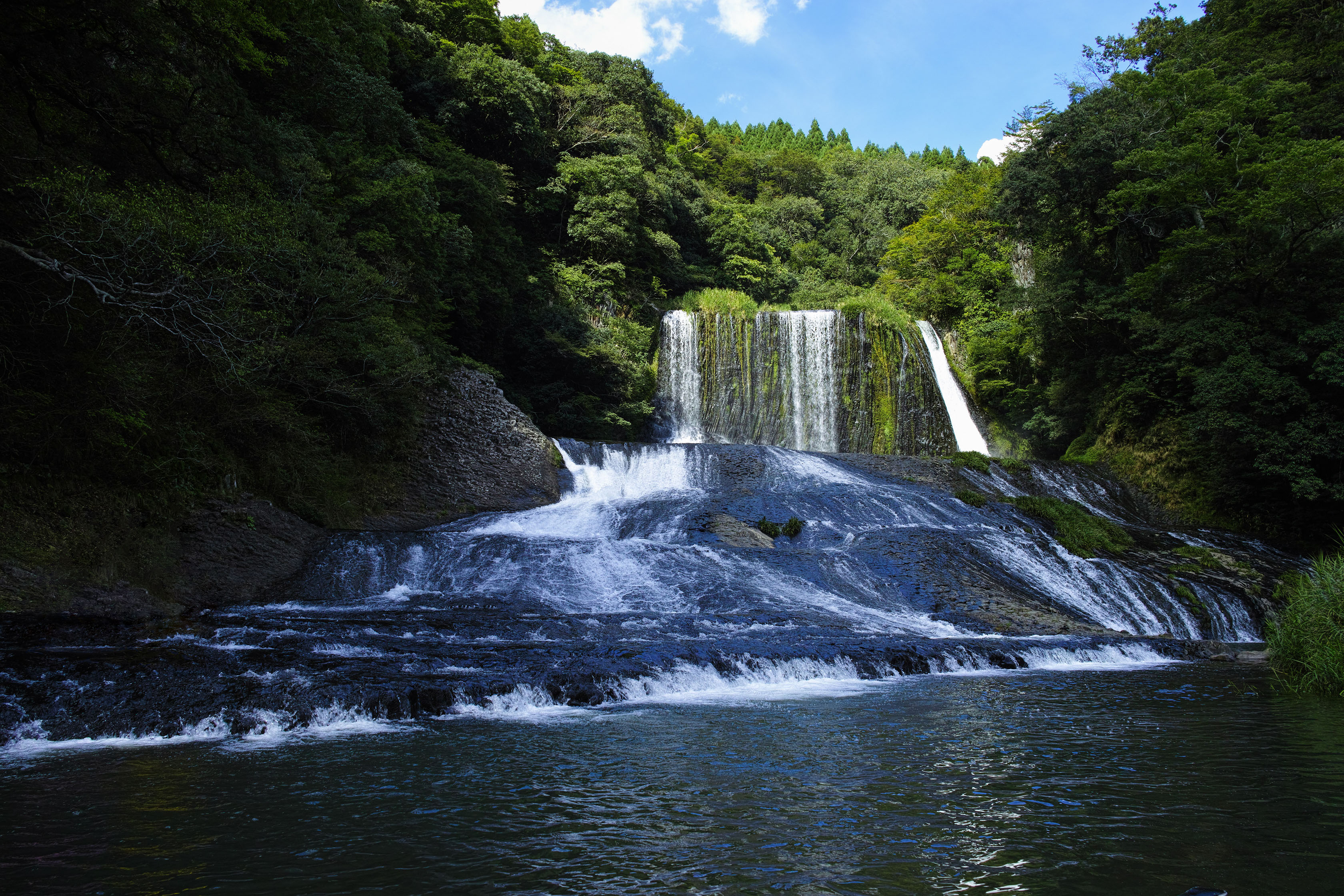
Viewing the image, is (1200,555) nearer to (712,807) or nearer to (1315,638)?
(1315,638)

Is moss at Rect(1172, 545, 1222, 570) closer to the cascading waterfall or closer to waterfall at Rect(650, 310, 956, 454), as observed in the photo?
the cascading waterfall

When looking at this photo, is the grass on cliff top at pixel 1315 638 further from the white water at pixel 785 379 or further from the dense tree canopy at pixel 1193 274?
the white water at pixel 785 379

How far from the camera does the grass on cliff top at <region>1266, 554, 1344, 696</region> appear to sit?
687 cm

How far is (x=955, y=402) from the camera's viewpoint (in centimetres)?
2712

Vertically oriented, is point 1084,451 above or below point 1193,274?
below

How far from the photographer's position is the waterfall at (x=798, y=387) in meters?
25.5

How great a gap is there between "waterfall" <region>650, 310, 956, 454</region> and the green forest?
1235mm

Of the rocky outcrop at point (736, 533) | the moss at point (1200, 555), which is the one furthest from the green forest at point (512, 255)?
the rocky outcrop at point (736, 533)

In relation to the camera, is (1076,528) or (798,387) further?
(798,387)

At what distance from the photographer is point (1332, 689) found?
684cm

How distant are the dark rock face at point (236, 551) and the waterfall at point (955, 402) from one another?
21.2 meters

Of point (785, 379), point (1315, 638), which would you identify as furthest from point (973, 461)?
point (1315, 638)

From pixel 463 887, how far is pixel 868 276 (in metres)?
40.5

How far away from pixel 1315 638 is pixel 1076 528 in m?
7.91
